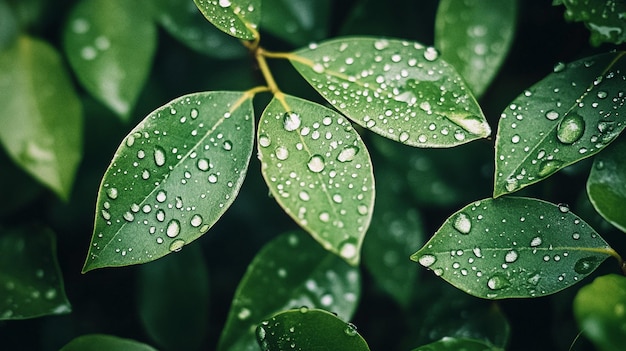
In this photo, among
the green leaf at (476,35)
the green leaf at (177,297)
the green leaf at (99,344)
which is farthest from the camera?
the green leaf at (177,297)

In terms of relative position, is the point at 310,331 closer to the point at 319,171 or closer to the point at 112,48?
the point at 319,171

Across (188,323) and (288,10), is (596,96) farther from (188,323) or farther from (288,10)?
(188,323)

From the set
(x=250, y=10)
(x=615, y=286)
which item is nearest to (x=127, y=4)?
(x=250, y=10)

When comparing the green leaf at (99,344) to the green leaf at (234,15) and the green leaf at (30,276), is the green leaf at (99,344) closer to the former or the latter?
the green leaf at (30,276)

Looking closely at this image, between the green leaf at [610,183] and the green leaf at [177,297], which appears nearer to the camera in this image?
the green leaf at [610,183]

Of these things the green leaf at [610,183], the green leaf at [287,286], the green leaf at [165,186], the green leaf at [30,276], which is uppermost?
the green leaf at [165,186]

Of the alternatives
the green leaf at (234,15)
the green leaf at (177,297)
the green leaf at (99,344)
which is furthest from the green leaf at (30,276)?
the green leaf at (234,15)
